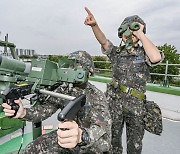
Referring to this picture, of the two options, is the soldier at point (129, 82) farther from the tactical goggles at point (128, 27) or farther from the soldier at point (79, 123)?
the soldier at point (79, 123)

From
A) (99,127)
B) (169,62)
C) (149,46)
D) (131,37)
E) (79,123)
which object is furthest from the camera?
(169,62)

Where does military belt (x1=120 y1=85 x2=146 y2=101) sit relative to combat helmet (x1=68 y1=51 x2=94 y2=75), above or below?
below

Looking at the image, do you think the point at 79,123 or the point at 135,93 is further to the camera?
the point at 135,93

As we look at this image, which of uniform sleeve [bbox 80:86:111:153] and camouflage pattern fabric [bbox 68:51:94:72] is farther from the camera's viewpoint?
camouflage pattern fabric [bbox 68:51:94:72]

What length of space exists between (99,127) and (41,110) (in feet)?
1.71

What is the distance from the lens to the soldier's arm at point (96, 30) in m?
1.27

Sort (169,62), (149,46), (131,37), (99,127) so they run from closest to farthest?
(99,127), (149,46), (131,37), (169,62)

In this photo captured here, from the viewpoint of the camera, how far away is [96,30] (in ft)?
4.51

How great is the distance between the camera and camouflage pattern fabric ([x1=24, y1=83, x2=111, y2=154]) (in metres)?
0.82

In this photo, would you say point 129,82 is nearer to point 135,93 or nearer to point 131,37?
point 135,93

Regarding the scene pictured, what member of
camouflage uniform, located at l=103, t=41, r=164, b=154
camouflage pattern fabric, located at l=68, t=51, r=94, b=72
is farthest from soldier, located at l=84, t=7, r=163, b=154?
camouflage pattern fabric, located at l=68, t=51, r=94, b=72

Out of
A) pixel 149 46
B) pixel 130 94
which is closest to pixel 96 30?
pixel 149 46

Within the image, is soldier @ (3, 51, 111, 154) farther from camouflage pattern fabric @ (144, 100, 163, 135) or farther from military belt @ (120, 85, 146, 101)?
camouflage pattern fabric @ (144, 100, 163, 135)

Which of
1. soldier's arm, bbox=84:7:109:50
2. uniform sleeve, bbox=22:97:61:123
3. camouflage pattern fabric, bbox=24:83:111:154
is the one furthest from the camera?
soldier's arm, bbox=84:7:109:50
